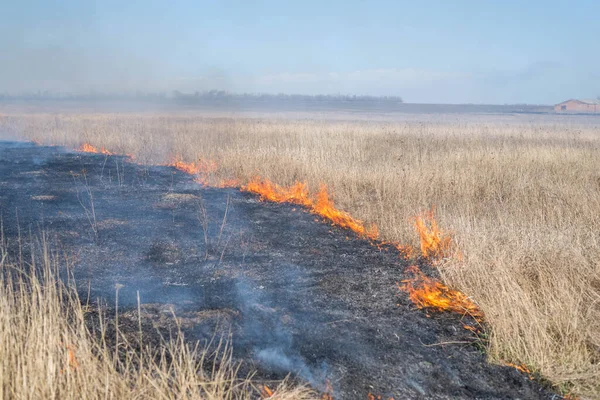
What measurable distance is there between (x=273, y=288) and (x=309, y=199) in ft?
16.0

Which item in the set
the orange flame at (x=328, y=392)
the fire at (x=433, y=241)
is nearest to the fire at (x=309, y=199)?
the fire at (x=433, y=241)

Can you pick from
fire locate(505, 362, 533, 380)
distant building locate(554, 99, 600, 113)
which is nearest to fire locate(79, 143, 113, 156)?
fire locate(505, 362, 533, 380)

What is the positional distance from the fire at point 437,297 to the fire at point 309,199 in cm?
212

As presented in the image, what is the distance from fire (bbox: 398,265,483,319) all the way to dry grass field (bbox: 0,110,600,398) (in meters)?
0.12

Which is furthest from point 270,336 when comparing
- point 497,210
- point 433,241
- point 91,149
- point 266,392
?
point 91,149

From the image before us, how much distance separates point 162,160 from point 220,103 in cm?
6298

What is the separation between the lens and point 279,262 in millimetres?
6582

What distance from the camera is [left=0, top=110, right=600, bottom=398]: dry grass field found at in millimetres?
4270

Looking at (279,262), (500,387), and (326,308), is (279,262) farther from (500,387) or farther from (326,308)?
(500,387)

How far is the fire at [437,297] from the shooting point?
17.0ft

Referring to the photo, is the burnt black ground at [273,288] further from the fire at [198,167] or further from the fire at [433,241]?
the fire at [198,167]

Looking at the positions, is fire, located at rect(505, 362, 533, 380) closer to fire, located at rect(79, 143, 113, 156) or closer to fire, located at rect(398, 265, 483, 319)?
fire, located at rect(398, 265, 483, 319)

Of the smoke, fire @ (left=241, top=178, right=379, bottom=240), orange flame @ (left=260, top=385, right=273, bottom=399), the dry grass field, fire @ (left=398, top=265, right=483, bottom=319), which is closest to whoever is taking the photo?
orange flame @ (left=260, top=385, right=273, bottom=399)

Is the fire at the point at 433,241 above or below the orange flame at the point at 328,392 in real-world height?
above
